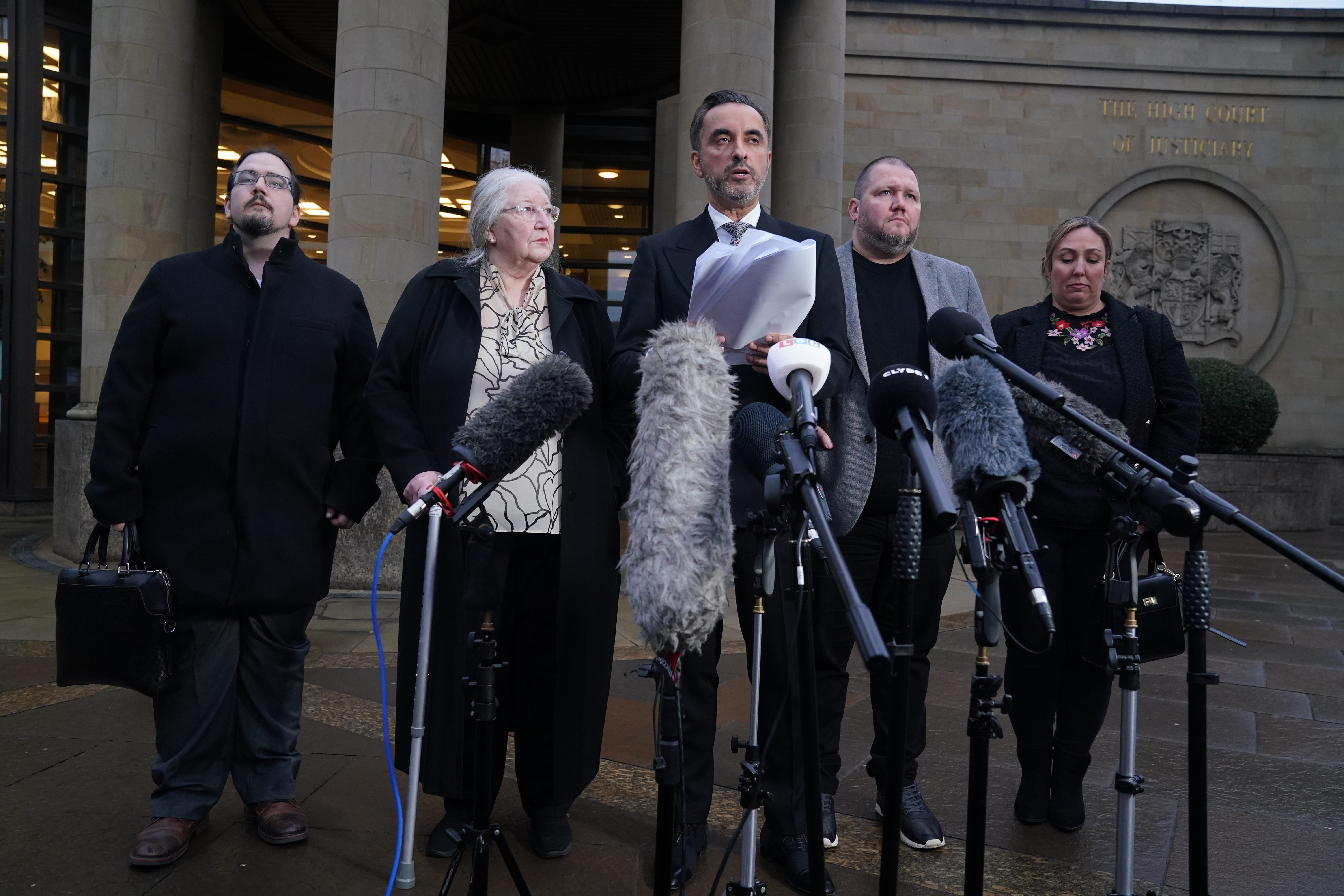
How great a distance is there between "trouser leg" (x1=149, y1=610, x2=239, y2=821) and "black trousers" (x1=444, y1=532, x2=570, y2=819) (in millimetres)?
763

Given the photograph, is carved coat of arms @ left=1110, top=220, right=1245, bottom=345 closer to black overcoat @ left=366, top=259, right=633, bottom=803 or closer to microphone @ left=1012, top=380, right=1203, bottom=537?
microphone @ left=1012, top=380, right=1203, bottom=537

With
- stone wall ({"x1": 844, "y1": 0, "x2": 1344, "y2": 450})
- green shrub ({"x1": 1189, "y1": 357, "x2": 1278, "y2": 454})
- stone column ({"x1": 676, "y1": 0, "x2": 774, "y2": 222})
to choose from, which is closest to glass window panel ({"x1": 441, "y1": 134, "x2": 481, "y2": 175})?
stone column ({"x1": 676, "y1": 0, "x2": 774, "y2": 222})

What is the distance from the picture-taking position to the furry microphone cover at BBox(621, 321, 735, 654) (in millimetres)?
2287

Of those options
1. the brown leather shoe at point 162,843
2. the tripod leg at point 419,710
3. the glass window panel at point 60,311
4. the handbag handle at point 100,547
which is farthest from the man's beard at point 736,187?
the glass window panel at point 60,311

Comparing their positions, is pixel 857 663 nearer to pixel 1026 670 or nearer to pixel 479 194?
pixel 1026 670

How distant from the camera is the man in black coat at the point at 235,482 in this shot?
3219 millimetres

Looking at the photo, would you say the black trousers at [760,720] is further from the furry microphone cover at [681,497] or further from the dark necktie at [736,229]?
the dark necktie at [736,229]

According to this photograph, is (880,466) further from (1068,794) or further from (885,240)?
(1068,794)

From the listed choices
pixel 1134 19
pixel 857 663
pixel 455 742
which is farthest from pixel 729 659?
pixel 1134 19

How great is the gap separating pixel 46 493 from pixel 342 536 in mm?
6576

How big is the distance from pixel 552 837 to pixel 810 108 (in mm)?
9250

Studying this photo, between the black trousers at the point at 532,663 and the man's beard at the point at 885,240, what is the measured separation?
1.48 meters

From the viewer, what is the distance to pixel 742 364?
3041mm

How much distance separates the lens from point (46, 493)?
11953mm
